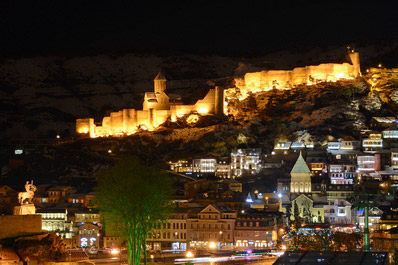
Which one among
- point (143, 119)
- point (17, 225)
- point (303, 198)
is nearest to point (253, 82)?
point (143, 119)

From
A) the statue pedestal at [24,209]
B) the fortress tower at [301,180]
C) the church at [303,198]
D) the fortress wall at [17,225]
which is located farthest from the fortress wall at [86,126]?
the fortress wall at [17,225]

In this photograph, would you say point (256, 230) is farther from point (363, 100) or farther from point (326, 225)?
point (363, 100)

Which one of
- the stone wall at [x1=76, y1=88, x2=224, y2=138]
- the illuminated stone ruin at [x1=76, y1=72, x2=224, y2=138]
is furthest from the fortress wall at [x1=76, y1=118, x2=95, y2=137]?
the stone wall at [x1=76, y1=88, x2=224, y2=138]

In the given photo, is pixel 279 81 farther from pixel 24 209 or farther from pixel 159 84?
pixel 24 209

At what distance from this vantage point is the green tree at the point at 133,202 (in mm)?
64125

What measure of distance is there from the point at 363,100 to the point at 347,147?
19575 mm

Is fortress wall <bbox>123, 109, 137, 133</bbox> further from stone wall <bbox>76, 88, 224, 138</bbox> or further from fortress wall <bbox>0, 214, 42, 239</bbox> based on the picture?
fortress wall <bbox>0, 214, 42, 239</bbox>

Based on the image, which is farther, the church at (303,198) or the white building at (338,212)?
the church at (303,198)

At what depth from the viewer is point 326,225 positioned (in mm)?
96188

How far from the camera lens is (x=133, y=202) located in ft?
210

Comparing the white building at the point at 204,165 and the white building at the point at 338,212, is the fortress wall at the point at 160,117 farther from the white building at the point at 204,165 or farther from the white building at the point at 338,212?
the white building at the point at 338,212

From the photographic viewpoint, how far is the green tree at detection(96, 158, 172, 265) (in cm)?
6412

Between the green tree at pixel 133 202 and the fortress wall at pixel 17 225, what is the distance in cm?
561

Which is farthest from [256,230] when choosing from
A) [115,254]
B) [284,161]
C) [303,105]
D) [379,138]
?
[303,105]
